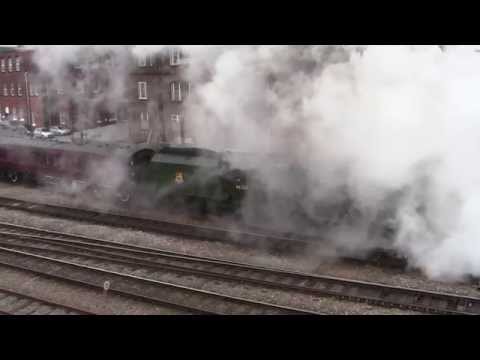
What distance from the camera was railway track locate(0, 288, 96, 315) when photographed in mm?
7914

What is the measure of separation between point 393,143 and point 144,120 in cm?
1451

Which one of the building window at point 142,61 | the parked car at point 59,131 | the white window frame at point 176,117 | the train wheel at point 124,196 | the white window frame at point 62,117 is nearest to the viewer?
the train wheel at point 124,196

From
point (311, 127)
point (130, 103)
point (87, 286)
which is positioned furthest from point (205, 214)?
point (130, 103)

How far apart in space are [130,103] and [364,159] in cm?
1574

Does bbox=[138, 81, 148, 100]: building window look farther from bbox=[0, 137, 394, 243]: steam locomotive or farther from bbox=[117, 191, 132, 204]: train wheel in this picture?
bbox=[117, 191, 132, 204]: train wheel

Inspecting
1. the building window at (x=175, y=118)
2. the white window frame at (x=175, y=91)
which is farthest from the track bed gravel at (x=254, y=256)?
the white window frame at (x=175, y=91)

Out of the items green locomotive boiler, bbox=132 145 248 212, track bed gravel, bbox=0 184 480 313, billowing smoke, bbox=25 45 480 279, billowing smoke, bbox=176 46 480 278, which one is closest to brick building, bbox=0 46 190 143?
green locomotive boiler, bbox=132 145 248 212

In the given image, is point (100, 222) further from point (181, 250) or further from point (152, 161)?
point (181, 250)

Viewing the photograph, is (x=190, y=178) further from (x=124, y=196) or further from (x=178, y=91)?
(x=178, y=91)

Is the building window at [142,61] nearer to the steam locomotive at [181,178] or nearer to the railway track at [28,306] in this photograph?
the steam locomotive at [181,178]

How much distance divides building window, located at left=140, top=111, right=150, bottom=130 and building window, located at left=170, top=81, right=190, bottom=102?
1.89 metres

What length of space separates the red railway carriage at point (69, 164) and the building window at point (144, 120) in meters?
5.48

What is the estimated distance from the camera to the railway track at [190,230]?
9919 millimetres

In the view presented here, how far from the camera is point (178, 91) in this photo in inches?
790
